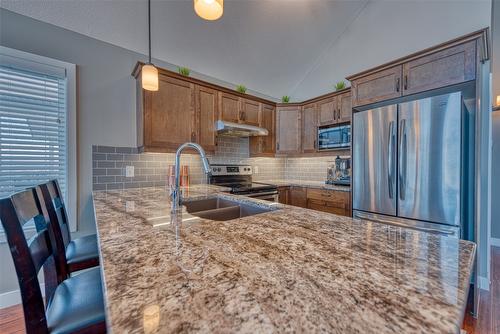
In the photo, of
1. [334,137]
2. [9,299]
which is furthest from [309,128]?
[9,299]

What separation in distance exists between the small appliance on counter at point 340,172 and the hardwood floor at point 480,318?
160 cm

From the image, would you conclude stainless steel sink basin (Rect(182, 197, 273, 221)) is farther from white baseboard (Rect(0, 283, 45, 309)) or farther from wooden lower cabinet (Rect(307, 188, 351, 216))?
white baseboard (Rect(0, 283, 45, 309))

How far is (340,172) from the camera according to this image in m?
3.12

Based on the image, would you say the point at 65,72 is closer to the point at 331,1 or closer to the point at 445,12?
the point at 331,1

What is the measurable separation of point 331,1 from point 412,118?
197 cm

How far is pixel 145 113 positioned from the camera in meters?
2.27

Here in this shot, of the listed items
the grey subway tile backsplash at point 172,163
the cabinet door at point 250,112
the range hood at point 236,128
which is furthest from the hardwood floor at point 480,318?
the cabinet door at point 250,112

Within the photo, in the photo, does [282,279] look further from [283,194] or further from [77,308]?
[283,194]

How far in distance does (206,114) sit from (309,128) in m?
1.64

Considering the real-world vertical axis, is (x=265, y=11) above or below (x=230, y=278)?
above

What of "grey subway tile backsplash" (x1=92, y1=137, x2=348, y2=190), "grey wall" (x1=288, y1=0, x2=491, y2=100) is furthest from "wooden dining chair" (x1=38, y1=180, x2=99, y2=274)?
"grey wall" (x1=288, y1=0, x2=491, y2=100)

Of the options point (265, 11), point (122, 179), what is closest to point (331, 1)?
point (265, 11)

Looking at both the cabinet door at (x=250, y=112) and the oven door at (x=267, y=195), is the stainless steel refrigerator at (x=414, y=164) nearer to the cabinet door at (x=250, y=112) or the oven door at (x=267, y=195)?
the oven door at (x=267, y=195)

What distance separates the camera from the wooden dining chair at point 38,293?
2.24ft
